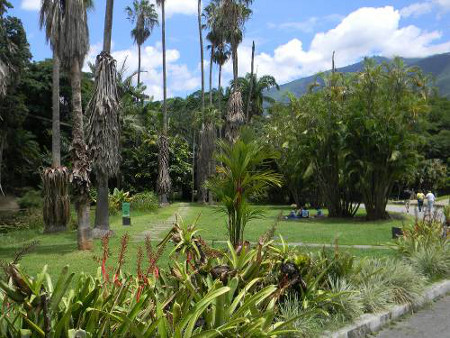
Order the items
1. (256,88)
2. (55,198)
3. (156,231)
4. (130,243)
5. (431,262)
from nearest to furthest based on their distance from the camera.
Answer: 1. (431,262)
2. (130,243)
3. (55,198)
4. (156,231)
5. (256,88)

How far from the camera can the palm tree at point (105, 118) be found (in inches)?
593

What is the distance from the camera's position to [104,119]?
602 inches

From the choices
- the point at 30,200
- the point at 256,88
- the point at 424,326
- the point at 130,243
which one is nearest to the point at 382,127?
the point at 130,243

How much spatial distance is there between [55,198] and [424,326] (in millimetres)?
14520

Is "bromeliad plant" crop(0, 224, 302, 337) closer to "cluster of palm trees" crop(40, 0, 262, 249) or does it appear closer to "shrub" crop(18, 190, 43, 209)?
"cluster of palm trees" crop(40, 0, 262, 249)

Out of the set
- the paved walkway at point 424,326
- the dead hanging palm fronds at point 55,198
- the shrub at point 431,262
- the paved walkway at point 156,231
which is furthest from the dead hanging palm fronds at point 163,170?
the paved walkway at point 424,326

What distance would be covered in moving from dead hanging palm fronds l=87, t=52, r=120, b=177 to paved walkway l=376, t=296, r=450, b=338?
1110 centimetres

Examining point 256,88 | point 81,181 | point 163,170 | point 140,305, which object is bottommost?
point 140,305

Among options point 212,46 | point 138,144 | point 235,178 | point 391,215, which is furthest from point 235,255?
point 212,46

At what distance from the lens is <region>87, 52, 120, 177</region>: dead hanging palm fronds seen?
1505cm

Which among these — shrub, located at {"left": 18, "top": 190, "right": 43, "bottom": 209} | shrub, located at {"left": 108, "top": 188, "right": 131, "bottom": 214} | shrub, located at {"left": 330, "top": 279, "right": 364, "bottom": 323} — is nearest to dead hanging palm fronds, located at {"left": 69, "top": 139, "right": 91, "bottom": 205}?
shrub, located at {"left": 330, "top": 279, "right": 364, "bottom": 323}

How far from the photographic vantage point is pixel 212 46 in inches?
1829

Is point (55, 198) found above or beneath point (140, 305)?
above

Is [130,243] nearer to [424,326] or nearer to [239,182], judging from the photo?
[239,182]
